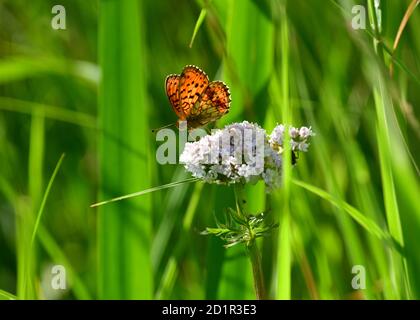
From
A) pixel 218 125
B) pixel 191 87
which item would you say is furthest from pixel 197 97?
pixel 218 125

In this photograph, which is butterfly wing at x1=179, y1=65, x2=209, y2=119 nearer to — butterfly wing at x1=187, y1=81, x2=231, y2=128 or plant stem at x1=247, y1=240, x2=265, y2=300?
butterfly wing at x1=187, y1=81, x2=231, y2=128

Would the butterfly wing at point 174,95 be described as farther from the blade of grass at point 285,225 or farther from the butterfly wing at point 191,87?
the blade of grass at point 285,225

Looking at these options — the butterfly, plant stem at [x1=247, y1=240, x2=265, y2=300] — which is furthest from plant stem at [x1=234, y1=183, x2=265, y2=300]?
the butterfly

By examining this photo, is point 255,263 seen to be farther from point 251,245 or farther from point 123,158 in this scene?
point 123,158

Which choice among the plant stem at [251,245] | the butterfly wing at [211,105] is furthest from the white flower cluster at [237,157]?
the butterfly wing at [211,105]

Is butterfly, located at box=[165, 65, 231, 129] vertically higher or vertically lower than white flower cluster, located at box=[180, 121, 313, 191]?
higher

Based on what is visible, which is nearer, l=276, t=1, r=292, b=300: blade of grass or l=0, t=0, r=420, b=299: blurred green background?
l=276, t=1, r=292, b=300: blade of grass
